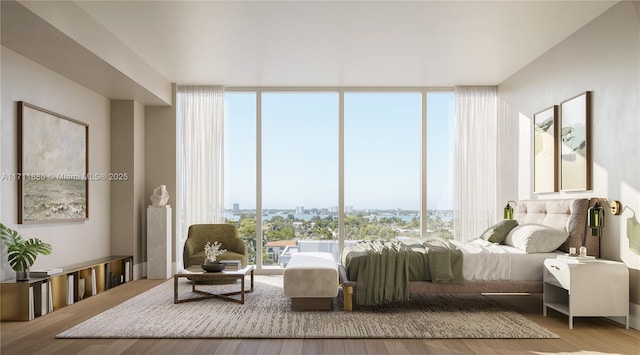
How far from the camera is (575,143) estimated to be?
5.62m

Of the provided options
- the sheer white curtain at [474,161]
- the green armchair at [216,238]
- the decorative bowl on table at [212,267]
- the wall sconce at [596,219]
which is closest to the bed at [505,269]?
the wall sconce at [596,219]

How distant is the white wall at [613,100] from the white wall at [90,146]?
561 centimetres

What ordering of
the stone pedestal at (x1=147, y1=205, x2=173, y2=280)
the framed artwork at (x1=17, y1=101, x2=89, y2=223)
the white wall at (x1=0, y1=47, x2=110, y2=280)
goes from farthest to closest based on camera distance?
the stone pedestal at (x1=147, y1=205, x2=173, y2=280), the framed artwork at (x1=17, y1=101, x2=89, y2=223), the white wall at (x1=0, y1=47, x2=110, y2=280)

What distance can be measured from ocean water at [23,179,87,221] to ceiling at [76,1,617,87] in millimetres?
1753

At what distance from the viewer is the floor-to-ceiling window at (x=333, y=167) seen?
8.20 meters

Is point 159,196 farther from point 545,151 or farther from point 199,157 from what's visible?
point 545,151

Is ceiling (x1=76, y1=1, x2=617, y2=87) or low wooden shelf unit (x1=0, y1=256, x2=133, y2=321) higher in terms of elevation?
ceiling (x1=76, y1=1, x2=617, y2=87)

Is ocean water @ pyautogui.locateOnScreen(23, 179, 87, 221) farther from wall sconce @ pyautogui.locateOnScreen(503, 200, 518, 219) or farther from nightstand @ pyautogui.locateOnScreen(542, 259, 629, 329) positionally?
wall sconce @ pyautogui.locateOnScreen(503, 200, 518, 219)

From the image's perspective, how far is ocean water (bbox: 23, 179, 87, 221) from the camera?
5.45m

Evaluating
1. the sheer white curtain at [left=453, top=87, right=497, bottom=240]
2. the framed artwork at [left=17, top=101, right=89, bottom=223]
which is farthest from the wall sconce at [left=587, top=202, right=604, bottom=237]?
the framed artwork at [left=17, top=101, right=89, bottom=223]

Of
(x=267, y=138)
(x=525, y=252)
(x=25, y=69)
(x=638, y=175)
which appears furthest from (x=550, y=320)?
(x=25, y=69)

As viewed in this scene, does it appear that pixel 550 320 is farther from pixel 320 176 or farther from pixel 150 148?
pixel 150 148

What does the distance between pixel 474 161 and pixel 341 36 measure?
3437 millimetres

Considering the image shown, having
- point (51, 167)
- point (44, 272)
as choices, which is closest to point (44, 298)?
point (44, 272)
